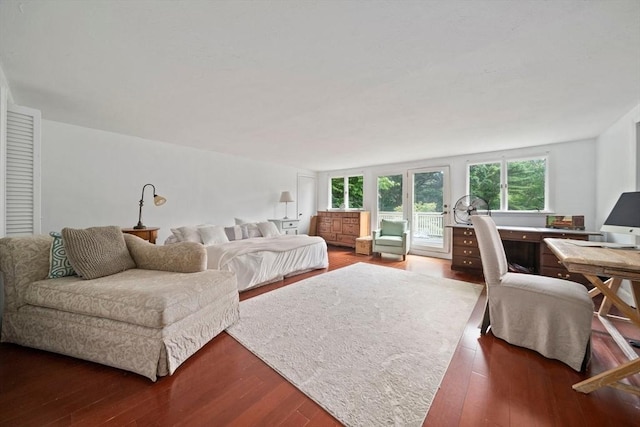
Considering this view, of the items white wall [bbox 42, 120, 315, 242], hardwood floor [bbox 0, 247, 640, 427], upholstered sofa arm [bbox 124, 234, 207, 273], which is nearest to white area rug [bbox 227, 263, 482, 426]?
hardwood floor [bbox 0, 247, 640, 427]

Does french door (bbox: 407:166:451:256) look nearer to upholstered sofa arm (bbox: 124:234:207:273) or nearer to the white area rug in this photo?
the white area rug

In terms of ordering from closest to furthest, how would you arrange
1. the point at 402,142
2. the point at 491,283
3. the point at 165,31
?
1. the point at 165,31
2. the point at 491,283
3. the point at 402,142

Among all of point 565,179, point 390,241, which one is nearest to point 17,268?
point 390,241

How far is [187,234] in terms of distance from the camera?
3.47 m

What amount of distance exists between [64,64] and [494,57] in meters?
3.24

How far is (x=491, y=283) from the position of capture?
1971 millimetres

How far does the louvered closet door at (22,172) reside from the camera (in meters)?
2.18

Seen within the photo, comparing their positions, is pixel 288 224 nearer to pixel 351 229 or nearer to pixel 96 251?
pixel 351 229

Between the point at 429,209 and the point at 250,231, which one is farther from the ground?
the point at 429,209

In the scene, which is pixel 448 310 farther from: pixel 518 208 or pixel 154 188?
pixel 154 188

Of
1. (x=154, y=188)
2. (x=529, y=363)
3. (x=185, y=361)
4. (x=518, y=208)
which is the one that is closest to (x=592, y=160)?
(x=518, y=208)

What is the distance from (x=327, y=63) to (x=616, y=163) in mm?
3790

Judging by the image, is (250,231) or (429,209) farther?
(429,209)

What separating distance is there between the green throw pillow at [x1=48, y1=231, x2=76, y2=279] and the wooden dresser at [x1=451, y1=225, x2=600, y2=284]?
16.1ft
